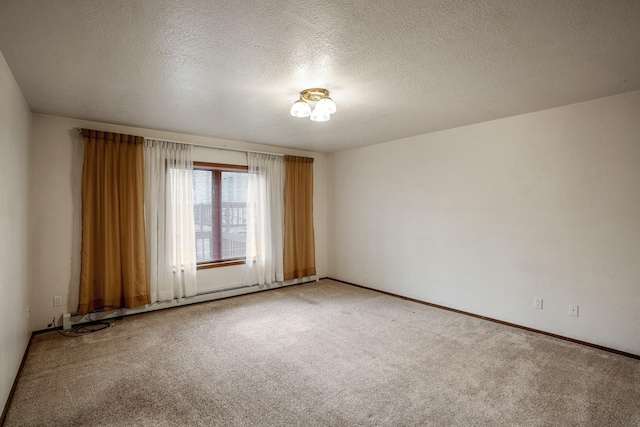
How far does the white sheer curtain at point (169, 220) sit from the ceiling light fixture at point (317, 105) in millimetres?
2256

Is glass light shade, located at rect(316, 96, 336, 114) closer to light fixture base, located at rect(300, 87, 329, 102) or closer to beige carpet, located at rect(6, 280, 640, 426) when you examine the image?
light fixture base, located at rect(300, 87, 329, 102)

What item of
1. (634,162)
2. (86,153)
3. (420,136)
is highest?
(420,136)

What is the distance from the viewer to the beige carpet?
2080mm

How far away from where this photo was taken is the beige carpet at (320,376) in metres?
2.08

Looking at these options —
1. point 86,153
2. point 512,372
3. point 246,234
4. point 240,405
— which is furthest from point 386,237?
point 86,153

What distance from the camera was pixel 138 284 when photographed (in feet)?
13.0

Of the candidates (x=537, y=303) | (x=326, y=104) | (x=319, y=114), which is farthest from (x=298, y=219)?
(x=537, y=303)

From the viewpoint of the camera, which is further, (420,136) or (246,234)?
(246,234)

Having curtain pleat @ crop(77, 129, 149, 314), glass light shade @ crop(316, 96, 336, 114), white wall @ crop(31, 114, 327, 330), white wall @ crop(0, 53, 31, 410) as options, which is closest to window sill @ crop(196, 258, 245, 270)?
curtain pleat @ crop(77, 129, 149, 314)

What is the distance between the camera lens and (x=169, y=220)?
4.22 meters

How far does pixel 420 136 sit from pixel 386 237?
1.60m

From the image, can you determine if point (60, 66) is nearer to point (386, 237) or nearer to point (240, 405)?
point (240, 405)

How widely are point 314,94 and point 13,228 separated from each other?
2.64 meters

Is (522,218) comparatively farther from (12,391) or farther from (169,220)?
(12,391)
